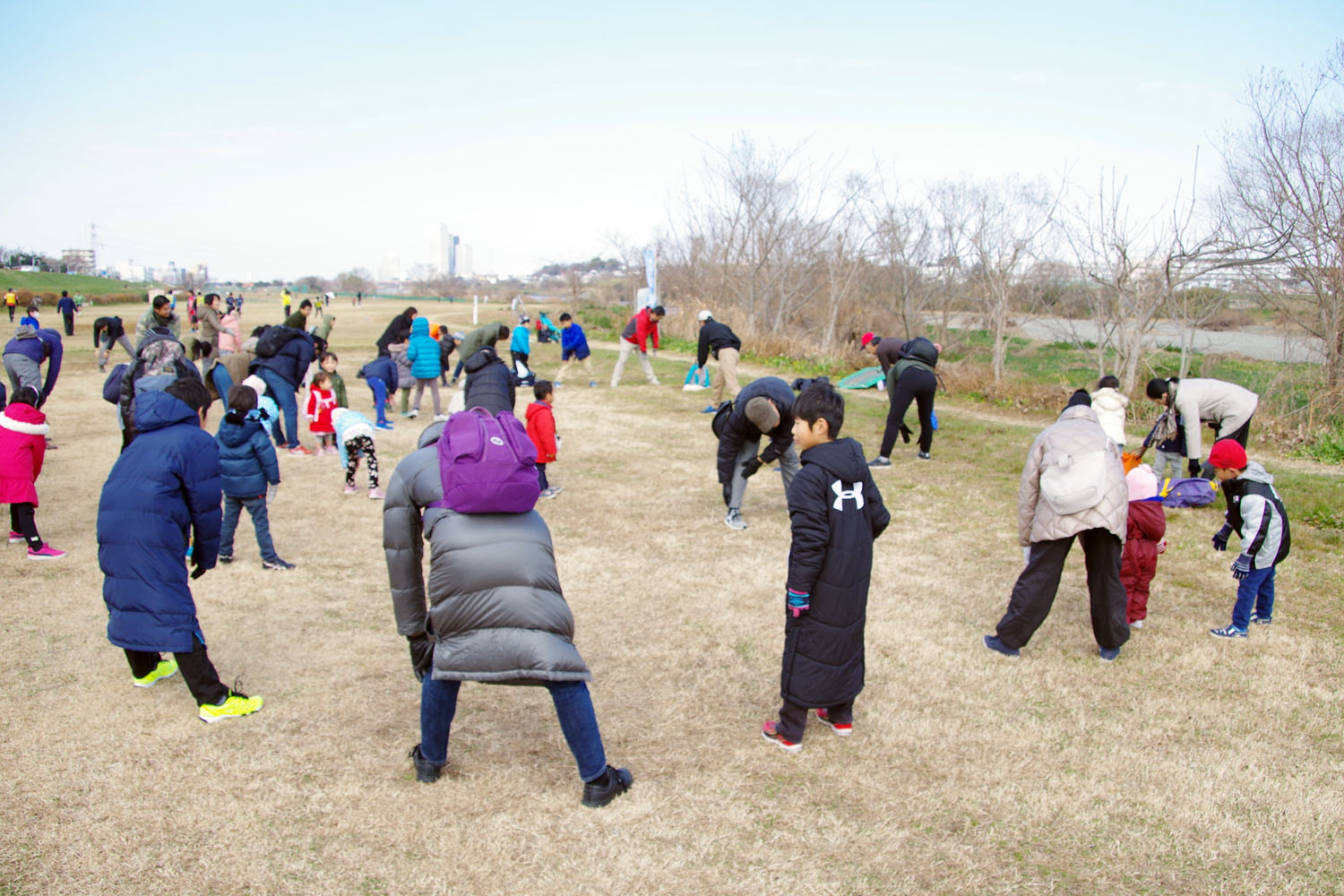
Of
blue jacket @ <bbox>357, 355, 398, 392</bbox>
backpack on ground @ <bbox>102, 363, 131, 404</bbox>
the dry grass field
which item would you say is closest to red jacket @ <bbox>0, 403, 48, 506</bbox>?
the dry grass field

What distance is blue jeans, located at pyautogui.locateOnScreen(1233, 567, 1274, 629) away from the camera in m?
4.82

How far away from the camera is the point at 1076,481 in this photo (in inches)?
168

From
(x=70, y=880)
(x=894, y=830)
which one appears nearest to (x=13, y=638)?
(x=70, y=880)

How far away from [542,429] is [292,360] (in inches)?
139

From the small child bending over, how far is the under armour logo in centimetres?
539

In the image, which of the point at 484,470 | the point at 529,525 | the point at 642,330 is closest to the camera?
the point at 484,470

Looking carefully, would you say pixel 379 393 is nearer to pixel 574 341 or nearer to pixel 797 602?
pixel 574 341

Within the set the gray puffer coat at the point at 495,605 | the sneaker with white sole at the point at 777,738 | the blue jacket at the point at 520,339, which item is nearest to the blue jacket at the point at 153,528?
the gray puffer coat at the point at 495,605

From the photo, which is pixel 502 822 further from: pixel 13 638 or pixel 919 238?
pixel 919 238

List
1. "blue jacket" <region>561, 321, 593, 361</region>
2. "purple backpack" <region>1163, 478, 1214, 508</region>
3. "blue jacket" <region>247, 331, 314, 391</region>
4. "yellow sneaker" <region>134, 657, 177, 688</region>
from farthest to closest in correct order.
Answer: "blue jacket" <region>561, 321, 593, 361</region>
"blue jacket" <region>247, 331, 314, 391</region>
"purple backpack" <region>1163, 478, 1214, 508</region>
"yellow sneaker" <region>134, 657, 177, 688</region>

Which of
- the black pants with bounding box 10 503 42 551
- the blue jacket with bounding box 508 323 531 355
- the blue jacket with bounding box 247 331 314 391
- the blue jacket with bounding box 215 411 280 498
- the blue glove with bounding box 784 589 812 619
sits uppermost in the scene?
the blue jacket with bounding box 508 323 531 355

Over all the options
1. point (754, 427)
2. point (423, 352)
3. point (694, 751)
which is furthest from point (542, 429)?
point (423, 352)

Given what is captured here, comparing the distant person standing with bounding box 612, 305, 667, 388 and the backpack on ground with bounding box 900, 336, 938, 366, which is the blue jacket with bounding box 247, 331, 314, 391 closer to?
the distant person standing with bounding box 612, 305, 667, 388

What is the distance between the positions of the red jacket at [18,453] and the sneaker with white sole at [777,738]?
17.8ft
